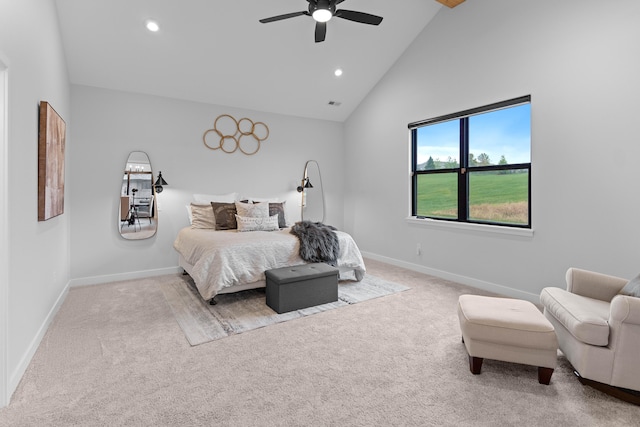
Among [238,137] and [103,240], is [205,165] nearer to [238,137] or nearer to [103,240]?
[238,137]

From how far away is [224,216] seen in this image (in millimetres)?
4547

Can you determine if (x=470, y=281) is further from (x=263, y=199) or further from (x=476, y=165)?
(x=263, y=199)

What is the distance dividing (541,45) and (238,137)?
405 cm

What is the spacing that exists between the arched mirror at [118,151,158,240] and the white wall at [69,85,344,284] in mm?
80

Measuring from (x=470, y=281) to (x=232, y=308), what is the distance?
2858 mm

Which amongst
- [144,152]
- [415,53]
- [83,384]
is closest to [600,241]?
[415,53]

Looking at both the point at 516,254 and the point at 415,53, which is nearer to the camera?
the point at 516,254

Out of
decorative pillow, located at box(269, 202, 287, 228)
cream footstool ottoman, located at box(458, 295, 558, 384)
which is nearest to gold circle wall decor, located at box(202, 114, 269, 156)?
decorative pillow, located at box(269, 202, 287, 228)

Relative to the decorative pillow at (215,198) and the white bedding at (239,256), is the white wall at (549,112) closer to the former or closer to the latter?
the white bedding at (239,256)

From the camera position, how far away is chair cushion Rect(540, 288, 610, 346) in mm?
1912

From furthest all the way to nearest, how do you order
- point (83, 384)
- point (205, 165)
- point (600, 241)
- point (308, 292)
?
1. point (205, 165)
2. point (308, 292)
3. point (600, 241)
4. point (83, 384)

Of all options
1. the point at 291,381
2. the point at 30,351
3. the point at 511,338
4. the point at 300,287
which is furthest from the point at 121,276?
the point at 511,338

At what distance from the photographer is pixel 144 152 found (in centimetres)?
459

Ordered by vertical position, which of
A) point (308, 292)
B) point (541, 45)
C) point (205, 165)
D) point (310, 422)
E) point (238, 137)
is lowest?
point (310, 422)
